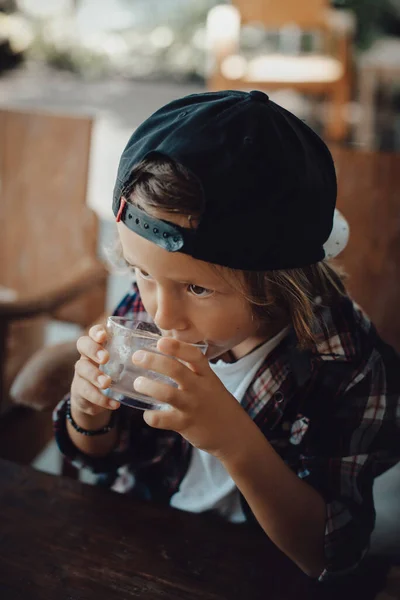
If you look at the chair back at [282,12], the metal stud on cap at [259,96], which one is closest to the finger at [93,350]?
the metal stud on cap at [259,96]

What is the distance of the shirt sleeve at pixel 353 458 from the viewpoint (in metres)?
0.82

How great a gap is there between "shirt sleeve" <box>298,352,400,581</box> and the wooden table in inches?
2.8

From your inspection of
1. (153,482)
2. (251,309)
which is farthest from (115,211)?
(153,482)

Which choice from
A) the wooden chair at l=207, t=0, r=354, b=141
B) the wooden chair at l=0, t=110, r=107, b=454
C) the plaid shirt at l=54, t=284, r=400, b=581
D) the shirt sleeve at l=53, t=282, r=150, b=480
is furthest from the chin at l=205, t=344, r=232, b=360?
the wooden chair at l=207, t=0, r=354, b=141

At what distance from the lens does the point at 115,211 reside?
32.7 inches

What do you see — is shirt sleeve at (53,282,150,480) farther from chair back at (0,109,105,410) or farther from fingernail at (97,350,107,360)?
chair back at (0,109,105,410)

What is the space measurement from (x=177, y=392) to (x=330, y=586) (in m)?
0.34

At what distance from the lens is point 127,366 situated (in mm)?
744

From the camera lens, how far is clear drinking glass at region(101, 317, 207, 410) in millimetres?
732

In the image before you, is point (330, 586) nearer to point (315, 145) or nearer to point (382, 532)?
point (382, 532)

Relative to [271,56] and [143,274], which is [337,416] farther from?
[271,56]

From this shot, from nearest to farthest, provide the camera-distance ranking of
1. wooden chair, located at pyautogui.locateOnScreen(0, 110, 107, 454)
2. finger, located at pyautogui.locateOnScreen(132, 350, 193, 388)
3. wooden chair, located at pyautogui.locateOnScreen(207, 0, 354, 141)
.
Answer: finger, located at pyautogui.locateOnScreen(132, 350, 193, 388)
wooden chair, located at pyautogui.locateOnScreen(0, 110, 107, 454)
wooden chair, located at pyautogui.locateOnScreen(207, 0, 354, 141)

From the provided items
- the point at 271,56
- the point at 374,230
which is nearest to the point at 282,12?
the point at 271,56

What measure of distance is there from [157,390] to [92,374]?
13 centimetres
